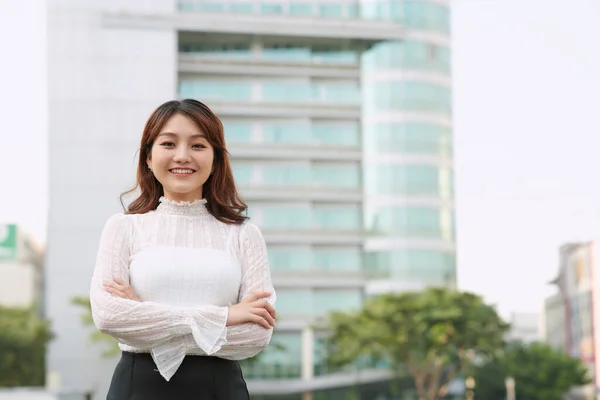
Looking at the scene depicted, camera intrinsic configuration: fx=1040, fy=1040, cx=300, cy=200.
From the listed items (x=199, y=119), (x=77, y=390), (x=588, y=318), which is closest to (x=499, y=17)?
(x=588, y=318)

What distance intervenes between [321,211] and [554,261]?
424cm

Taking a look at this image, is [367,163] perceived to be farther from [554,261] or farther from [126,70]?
[126,70]

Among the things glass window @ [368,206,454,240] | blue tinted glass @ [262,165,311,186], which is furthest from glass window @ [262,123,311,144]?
glass window @ [368,206,454,240]

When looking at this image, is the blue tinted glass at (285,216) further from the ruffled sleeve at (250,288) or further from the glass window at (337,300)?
the ruffled sleeve at (250,288)

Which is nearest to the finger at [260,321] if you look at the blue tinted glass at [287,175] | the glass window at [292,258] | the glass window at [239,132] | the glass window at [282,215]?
the glass window at [292,258]

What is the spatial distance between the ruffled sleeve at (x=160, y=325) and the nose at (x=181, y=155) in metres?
0.18

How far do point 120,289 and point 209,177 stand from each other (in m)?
0.23

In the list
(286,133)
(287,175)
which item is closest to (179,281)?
(287,175)

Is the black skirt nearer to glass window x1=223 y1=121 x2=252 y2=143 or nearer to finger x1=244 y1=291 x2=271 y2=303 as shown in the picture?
finger x1=244 y1=291 x2=271 y2=303

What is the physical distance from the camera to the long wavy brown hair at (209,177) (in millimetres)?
1474

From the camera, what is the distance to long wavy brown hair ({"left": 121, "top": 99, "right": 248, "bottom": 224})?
1474 millimetres

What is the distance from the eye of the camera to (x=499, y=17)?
19.8 metres

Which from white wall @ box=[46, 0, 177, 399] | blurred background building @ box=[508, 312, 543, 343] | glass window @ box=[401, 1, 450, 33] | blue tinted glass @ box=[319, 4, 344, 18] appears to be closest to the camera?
blurred background building @ box=[508, 312, 543, 343]

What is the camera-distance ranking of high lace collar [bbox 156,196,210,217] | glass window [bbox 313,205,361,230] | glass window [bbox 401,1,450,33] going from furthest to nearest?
glass window [bbox 401,1,450,33] → glass window [bbox 313,205,361,230] → high lace collar [bbox 156,196,210,217]
